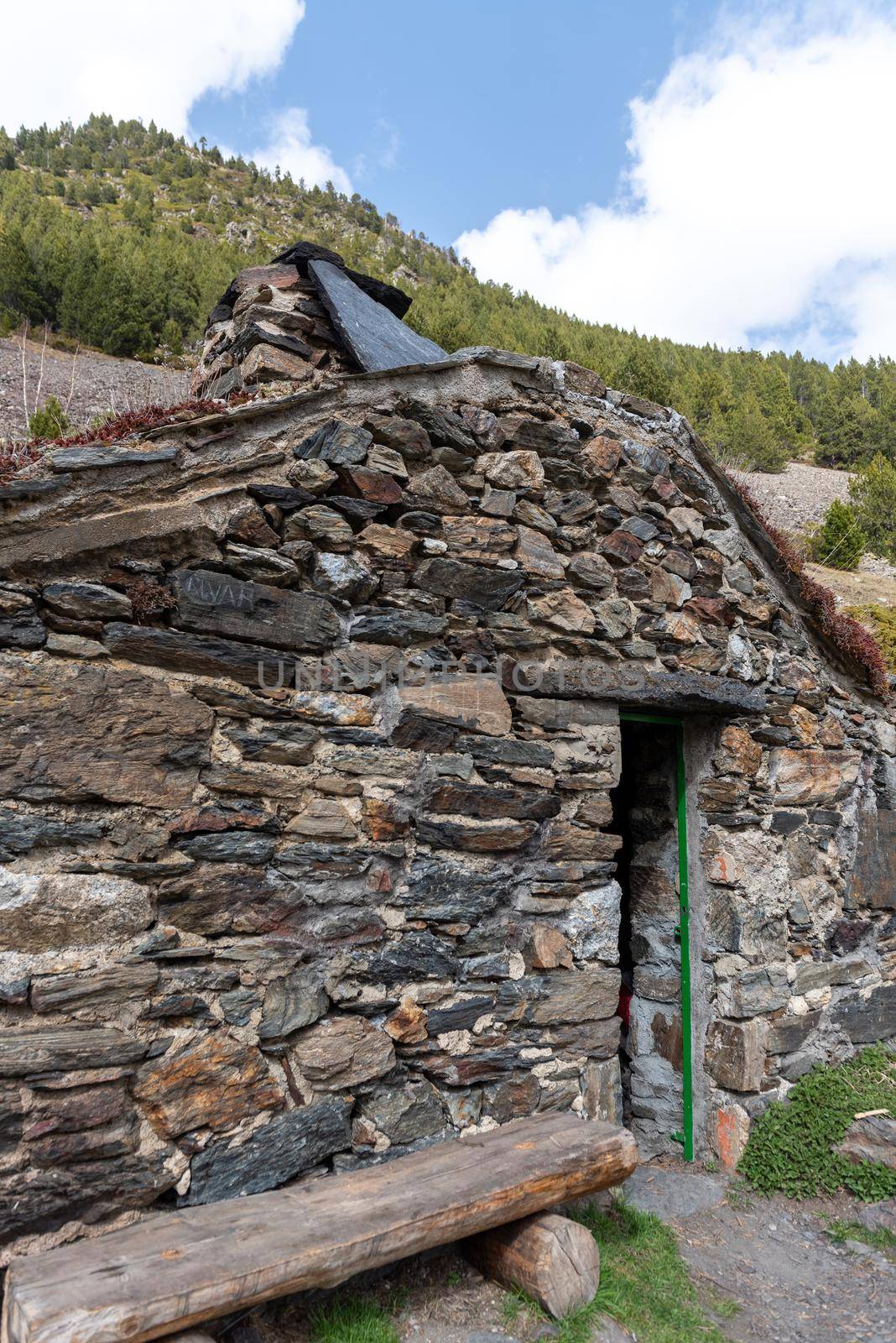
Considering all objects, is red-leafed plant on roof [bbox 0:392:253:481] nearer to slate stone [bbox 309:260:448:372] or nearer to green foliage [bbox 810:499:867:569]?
slate stone [bbox 309:260:448:372]

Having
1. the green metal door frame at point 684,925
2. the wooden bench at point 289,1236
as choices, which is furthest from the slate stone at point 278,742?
the green metal door frame at point 684,925

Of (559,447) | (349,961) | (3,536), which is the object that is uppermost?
(559,447)

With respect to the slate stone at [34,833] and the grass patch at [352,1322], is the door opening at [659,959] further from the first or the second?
the slate stone at [34,833]

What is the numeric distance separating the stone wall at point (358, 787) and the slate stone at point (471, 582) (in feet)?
0.06

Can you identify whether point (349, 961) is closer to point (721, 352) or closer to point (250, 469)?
point (250, 469)

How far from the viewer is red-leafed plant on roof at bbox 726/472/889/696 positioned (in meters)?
4.94

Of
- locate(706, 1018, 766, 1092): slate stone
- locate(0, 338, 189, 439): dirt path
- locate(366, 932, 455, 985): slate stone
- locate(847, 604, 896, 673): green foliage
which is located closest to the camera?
locate(366, 932, 455, 985): slate stone

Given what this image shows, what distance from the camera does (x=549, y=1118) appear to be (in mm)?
3285

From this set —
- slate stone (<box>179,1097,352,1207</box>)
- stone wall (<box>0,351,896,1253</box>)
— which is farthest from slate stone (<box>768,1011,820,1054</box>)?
slate stone (<box>179,1097,352,1207</box>)

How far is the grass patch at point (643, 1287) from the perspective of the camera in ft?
9.20

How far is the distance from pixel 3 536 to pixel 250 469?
0.90 m

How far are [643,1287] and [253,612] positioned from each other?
298 centimetres

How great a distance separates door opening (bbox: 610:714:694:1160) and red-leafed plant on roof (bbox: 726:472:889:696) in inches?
48.5

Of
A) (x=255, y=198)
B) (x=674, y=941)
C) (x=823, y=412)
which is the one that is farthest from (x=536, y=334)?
(x=255, y=198)
